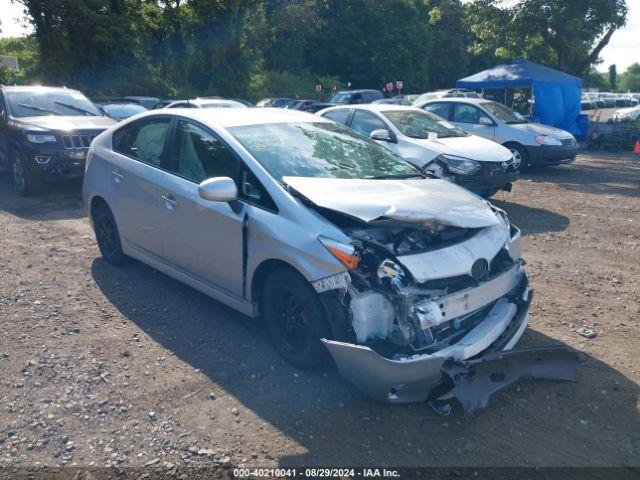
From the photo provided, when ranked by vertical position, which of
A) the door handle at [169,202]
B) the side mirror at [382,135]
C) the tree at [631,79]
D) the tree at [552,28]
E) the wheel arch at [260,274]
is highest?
the tree at [631,79]

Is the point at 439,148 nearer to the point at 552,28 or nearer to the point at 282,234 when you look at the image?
the point at 282,234

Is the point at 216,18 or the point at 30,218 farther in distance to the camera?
the point at 216,18

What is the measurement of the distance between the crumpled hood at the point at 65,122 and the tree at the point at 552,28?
15.7 meters

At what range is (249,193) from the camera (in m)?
4.22

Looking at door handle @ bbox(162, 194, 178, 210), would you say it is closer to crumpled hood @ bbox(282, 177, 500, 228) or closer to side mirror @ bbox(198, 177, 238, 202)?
side mirror @ bbox(198, 177, 238, 202)

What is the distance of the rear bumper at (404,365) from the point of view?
3.20m

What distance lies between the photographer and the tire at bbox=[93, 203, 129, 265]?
19.3 ft

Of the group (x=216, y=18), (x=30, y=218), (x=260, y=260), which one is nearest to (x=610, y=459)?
(x=260, y=260)

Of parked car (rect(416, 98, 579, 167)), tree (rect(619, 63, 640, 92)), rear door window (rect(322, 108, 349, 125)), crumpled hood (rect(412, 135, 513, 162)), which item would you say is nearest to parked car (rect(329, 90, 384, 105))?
parked car (rect(416, 98, 579, 167))

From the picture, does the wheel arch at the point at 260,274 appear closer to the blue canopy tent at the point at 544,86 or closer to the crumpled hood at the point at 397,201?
the crumpled hood at the point at 397,201

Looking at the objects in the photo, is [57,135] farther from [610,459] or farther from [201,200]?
[610,459]

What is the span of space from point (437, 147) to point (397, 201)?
5.34 meters

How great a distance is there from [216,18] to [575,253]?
84.3 ft

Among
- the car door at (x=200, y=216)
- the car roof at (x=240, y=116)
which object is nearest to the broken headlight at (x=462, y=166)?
the car roof at (x=240, y=116)
